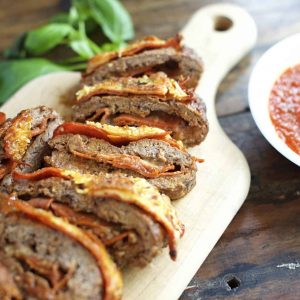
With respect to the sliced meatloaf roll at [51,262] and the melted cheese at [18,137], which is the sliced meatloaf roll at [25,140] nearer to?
the melted cheese at [18,137]

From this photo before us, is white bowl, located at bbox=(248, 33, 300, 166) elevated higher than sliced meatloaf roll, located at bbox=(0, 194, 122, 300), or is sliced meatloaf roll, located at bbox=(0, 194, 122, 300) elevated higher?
sliced meatloaf roll, located at bbox=(0, 194, 122, 300)

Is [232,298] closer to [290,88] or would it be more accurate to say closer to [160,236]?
[160,236]

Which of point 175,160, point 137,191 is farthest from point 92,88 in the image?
point 137,191

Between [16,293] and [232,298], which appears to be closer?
[16,293]

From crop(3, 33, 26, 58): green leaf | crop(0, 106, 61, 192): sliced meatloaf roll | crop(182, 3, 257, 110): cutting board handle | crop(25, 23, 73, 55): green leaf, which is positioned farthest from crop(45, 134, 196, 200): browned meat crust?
crop(3, 33, 26, 58): green leaf

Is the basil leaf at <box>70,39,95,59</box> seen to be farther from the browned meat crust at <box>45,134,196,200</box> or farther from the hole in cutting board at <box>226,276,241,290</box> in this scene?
the hole in cutting board at <box>226,276,241,290</box>

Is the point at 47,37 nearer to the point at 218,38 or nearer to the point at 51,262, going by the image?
the point at 218,38
